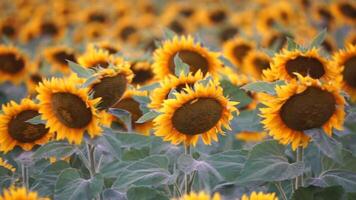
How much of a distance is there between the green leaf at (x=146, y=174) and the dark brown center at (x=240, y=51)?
277cm

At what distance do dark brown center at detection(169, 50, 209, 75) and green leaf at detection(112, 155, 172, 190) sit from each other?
683mm

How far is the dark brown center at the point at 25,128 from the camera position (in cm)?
274

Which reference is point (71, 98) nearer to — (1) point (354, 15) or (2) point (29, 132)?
(2) point (29, 132)

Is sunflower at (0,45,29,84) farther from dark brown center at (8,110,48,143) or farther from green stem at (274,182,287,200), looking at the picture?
green stem at (274,182,287,200)

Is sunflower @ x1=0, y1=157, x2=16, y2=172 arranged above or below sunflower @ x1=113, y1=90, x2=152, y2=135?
below

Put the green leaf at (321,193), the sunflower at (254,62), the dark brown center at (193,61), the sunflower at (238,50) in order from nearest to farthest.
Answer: the green leaf at (321,193), the dark brown center at (193,61), the sunflower at (254,62), the sunflower at (238,50)

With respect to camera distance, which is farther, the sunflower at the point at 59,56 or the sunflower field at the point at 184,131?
the sunflower at the point at 59,56

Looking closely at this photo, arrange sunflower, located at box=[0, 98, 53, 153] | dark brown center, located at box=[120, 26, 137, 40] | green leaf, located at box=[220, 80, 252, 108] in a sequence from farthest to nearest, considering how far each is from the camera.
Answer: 1. dark brown center, located at box=[120, 26, 137, 40]
2. green leaf, located at box=[220, 80, 252, 108]
3. sunflower, located at box=[0, 98, 53, 153]

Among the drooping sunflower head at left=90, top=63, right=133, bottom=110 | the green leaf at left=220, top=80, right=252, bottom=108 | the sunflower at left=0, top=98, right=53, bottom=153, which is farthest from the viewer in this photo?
the green leaf at left=220, top=80, right=252, bottom=108

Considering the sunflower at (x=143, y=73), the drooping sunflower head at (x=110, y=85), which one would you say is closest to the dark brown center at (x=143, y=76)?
the sunflower at (x=143, y=73)

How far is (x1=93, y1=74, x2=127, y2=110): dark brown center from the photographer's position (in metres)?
2.62

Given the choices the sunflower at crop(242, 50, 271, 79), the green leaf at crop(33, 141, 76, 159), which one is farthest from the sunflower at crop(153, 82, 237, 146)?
the sunflower at crop(242, 50, 271, 79)

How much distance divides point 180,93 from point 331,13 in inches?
179

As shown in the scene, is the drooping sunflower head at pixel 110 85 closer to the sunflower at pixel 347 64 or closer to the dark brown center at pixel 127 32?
the sunflower at pixel 347 64
